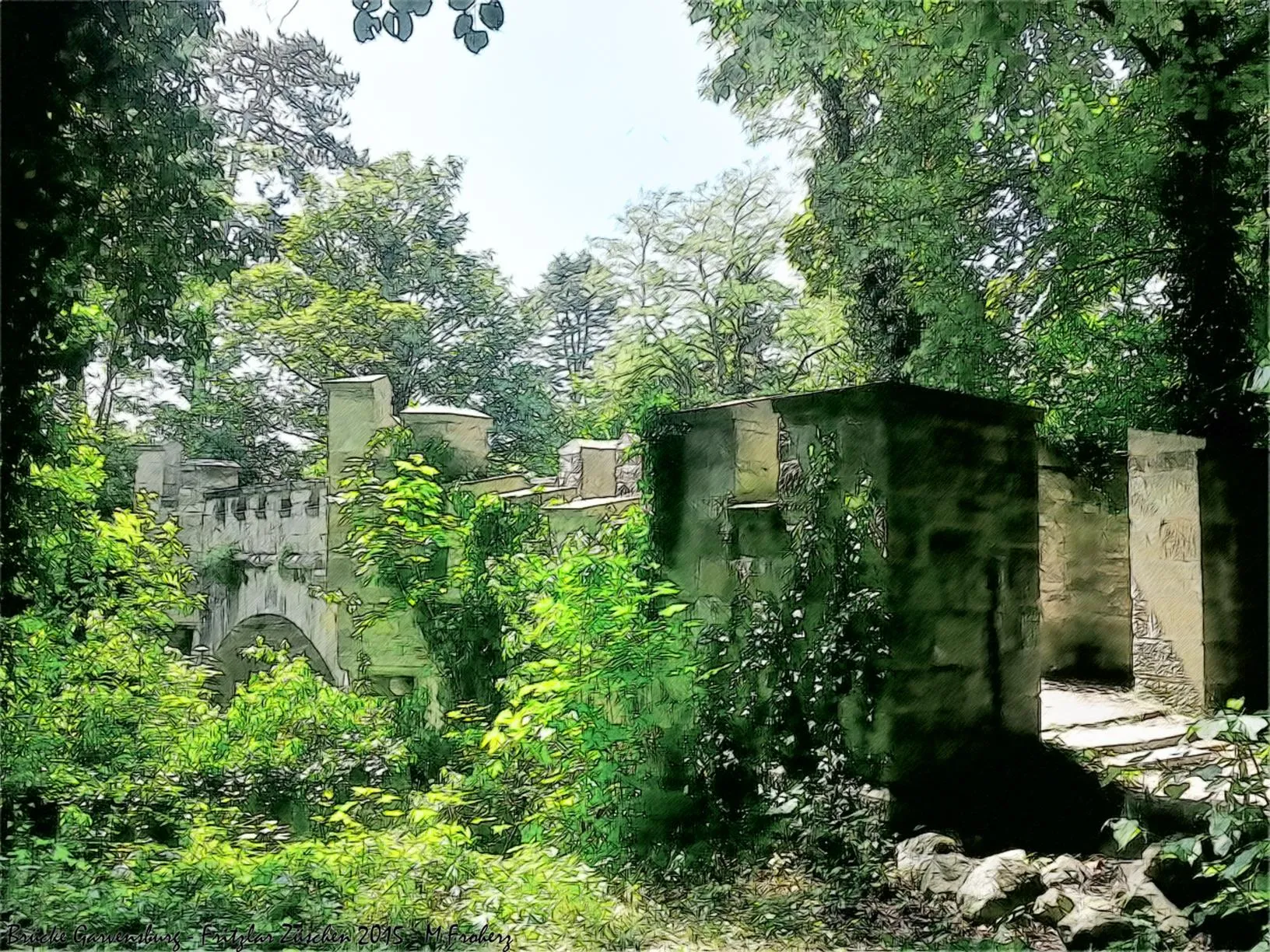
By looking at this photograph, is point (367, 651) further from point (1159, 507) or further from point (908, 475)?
point (1159, 507)

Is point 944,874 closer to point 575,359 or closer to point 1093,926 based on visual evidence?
point 1093,926

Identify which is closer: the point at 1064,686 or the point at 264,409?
the point at 264,409

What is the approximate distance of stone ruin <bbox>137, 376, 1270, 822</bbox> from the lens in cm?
235

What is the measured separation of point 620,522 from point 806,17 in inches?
59.0

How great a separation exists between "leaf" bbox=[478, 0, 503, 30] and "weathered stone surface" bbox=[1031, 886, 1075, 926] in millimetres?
2326

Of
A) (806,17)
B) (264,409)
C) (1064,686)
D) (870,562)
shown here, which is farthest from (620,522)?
(1064,686)

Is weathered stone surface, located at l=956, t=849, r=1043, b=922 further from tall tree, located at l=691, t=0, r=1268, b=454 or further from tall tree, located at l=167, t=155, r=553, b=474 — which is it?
tall tree, located at l=167, t=155, r=553, b=474

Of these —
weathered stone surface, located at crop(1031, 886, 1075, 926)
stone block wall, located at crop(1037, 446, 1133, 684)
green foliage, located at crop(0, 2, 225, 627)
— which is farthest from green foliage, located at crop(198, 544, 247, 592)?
stone block wall, located at crop(1037, 446, 1133, 684)

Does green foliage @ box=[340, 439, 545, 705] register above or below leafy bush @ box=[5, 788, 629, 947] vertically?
above

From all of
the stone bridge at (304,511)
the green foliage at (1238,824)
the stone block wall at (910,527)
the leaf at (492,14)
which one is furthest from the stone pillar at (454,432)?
the green foliage at (1238,824)

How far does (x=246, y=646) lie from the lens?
2973 mm

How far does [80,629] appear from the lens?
2660 millimetres

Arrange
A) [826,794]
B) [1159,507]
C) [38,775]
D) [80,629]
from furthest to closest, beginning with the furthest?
[1159,507] < [80,629] < [38,775] < [826,794]

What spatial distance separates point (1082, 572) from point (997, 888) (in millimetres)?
2035
